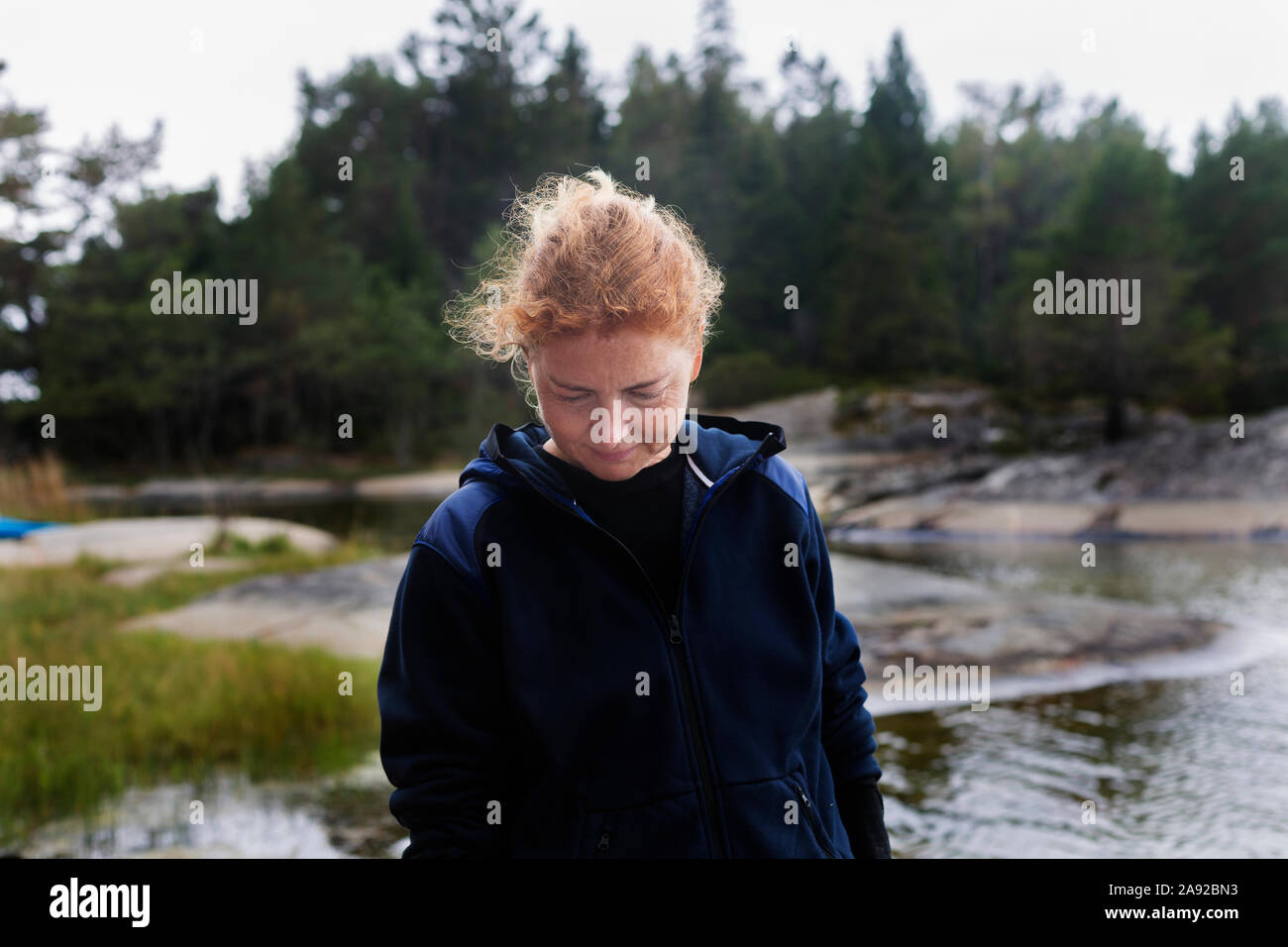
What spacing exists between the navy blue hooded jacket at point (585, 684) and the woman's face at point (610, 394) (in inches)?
2.3

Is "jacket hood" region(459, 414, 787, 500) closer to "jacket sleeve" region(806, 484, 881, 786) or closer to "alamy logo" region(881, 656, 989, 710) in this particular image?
"jacket sleeve" region(806, 484, 881, 786)

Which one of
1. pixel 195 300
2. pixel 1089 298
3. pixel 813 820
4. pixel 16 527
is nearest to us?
pixel 813 820

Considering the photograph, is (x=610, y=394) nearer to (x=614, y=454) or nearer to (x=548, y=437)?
A: (x=614, y=454)

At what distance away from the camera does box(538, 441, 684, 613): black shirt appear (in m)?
1.25

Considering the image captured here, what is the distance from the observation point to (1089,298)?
18500mm

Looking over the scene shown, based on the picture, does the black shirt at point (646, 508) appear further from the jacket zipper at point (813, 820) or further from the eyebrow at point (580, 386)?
the jacket zipper at point (813, 820)

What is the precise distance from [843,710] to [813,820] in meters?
0.18

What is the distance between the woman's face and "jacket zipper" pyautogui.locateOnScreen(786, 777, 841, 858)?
0.44m

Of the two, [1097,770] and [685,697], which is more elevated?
[685,697]
